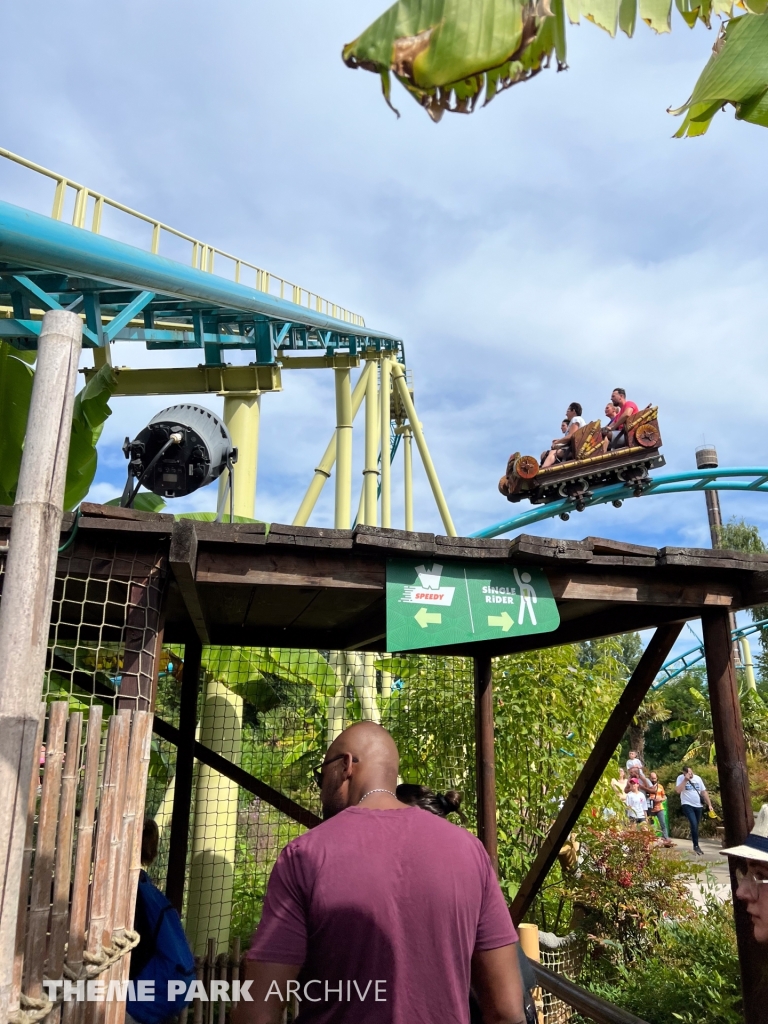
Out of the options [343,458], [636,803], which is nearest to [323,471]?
[343,458]

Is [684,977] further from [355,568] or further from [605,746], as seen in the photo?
[355,568]

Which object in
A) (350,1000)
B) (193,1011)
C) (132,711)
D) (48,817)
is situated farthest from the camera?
(193,1011)

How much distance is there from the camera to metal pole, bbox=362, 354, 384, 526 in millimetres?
12852

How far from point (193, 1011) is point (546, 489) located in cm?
1097

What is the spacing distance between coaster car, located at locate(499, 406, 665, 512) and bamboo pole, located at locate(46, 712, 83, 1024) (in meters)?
11.9

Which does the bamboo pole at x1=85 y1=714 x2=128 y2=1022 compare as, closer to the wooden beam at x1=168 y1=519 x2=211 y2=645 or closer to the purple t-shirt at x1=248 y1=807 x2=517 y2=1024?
the wooden beam at x1=168 y1=519 x2=211 y2=645

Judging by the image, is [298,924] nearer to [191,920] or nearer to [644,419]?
[191,920]

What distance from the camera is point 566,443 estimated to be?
13.8m

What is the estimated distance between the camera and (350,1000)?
1.55m

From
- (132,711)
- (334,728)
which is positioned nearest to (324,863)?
(132,711)

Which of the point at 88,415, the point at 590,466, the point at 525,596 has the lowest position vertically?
the point at 525,596

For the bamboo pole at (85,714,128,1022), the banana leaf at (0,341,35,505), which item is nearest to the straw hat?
the bamboo pole at (85,714,128,1022)

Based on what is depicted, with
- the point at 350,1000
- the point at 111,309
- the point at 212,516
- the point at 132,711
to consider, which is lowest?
the point at 350,1000

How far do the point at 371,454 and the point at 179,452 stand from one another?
852 cm
